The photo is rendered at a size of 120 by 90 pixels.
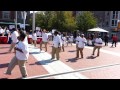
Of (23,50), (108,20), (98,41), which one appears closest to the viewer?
(23,50)

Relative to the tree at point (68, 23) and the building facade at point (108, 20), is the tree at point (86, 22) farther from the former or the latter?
the building facade at point (108, 20)

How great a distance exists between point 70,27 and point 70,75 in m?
42.1

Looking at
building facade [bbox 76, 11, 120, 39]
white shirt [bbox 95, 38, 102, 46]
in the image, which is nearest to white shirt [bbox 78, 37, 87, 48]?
white shirt [bbox 95, 38, 102, 46]

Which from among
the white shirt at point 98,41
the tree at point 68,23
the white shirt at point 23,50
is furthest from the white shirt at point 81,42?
the tree at point 68,23

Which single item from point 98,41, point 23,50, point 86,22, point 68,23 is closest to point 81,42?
point 98,41

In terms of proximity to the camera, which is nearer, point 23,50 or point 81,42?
point 23,50

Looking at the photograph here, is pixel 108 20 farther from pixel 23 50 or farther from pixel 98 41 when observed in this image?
pixel 23 50

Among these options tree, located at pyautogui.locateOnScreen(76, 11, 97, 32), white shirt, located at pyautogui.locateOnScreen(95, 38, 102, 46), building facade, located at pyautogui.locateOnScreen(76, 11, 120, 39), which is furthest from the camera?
building facade, located at pyautogui.locateOnScreen(76, 11, 120, 39)

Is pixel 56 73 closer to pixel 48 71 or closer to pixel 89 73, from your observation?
pixel 48 71

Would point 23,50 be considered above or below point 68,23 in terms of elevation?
below

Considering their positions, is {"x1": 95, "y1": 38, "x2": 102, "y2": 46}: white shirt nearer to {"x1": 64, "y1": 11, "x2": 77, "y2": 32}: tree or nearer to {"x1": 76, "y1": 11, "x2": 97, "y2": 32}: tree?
{"x1": 64, "y1": 11, "x2": 77, "y2": 32}: tree

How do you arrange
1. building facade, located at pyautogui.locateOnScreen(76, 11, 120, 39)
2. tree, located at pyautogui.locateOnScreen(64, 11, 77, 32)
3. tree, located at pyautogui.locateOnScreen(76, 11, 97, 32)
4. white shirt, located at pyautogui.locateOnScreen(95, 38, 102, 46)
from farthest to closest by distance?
1. building facade, located at pyautogui.locateOnScreen(76, 11, 120, 39)
2. tree, located at pyautogui.locateOnScreen(76, 11, 97, 32)
3. tree, located at pyautogui.locateOnScreen(64, 11, 77, 32)
4. white shirt, located at pyautogui.locateOnScreen(95, 38, 102, 46)

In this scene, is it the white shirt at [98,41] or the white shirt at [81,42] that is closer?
the white shirt at [81,42]

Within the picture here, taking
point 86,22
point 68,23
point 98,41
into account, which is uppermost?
point 86,22
